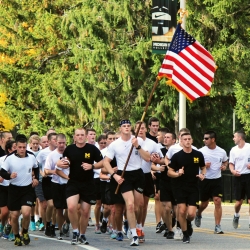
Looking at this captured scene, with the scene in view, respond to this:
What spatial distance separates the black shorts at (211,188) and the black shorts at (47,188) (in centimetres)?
300

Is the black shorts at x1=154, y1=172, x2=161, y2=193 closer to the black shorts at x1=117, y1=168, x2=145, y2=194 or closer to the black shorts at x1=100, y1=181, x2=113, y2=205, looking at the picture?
the black shorts at x1=100, y1=181, x2=113, y2=205

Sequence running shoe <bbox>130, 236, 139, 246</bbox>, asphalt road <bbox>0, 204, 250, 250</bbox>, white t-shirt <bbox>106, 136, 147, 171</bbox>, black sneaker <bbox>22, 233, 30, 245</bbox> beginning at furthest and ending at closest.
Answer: white t-shirt <bbox>106, 136, 147, 171</bbox> → black sneaker <bbox>22, 233, 30, 245</bbox> → running shoe <bbox>130, 236, 139, 246</bbox> → asphalt road <bbox>0, 204, 250, 250</bbox>

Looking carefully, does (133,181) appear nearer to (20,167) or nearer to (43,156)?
(20,167)

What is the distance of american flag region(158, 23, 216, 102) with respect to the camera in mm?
19156

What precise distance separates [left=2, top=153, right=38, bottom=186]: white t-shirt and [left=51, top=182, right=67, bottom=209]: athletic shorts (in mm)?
1510

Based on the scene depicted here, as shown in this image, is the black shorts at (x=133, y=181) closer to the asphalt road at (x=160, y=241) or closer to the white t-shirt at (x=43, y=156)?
the asphalt road at (x=160, y=241)

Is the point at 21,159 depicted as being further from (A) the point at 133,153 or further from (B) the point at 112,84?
(B) the point at 112,84

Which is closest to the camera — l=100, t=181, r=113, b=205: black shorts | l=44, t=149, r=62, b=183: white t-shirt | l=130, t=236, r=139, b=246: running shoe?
l=130, t=236, r=139, b=246: running shoe

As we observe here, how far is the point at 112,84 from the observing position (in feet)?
121

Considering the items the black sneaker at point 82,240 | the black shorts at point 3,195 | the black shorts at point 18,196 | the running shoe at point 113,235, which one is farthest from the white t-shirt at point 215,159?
the black shorts at point 18,196

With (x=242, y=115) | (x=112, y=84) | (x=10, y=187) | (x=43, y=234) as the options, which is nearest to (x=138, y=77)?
(x=112, y=84)

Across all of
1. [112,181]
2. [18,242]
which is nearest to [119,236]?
[112,181]

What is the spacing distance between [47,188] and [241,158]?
4.10 m

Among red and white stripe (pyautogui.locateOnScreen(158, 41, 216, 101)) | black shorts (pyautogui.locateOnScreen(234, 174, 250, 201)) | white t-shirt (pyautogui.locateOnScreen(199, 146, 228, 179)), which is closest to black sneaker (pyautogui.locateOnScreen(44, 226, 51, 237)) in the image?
white t-shirt (pyautogui.locateOnScreen(199, 146, 228, 179))
